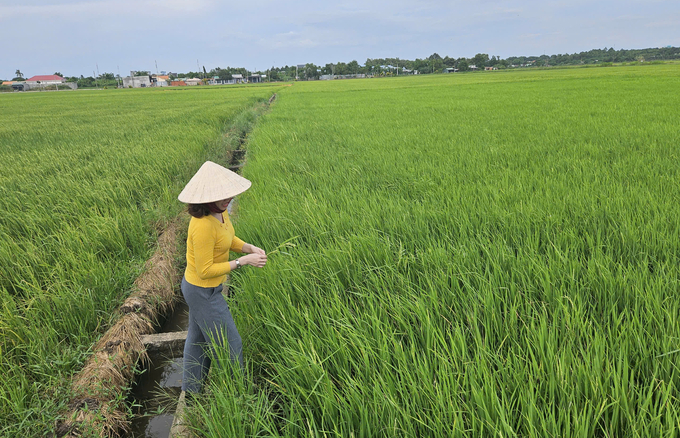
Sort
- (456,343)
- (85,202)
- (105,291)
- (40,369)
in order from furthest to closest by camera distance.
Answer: (85,202), (105,291), (40,369), (456,343)

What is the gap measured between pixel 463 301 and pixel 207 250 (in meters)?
1.17

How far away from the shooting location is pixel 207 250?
155cm

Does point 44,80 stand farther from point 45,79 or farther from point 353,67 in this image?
point 353,67

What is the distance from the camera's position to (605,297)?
1564 mm

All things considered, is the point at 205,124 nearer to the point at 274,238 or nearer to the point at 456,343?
the point at 274,238

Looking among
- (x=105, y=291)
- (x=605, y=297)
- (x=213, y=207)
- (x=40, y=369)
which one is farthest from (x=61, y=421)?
(x=605, y=297)

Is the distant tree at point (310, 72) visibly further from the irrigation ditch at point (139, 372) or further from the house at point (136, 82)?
the irrigation ditch at point (139, 372)

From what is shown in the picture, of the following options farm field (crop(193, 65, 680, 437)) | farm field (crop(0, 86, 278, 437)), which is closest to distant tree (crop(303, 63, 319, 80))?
farm field (crop(0, 86, 278, 437))

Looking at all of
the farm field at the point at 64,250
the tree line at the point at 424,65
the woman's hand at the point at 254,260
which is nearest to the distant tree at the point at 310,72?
the tree line at the point at 424,65

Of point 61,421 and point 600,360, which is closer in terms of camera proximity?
point 600,360

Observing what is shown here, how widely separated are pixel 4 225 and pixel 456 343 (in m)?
4.01

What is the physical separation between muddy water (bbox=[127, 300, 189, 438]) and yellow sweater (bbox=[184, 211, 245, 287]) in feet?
1.98

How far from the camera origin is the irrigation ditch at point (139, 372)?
1.61 metres

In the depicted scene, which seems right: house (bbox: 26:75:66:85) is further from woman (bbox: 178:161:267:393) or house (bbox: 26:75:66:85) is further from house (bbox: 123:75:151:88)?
woman (bbox: 178:161:267:393)
